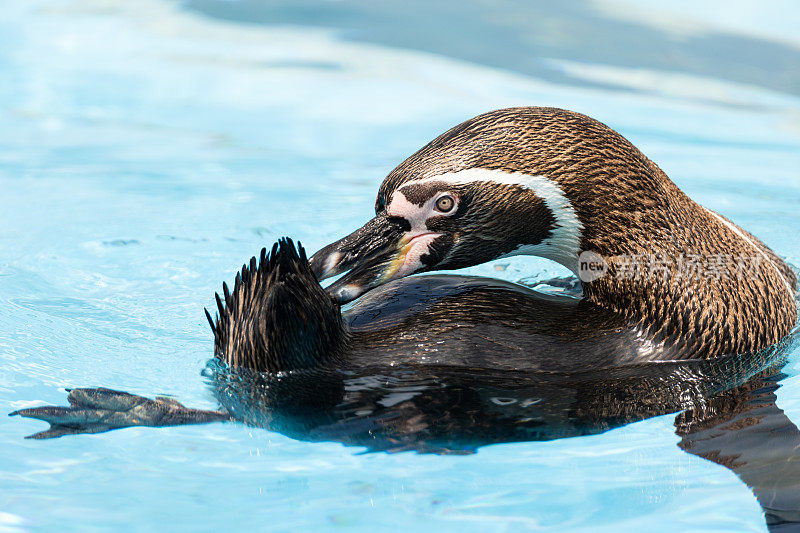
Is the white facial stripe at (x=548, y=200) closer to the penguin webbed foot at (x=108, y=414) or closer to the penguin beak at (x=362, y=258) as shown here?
the penguin beak at (x=362, y=258)

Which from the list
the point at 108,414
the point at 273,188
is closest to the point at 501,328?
the point at 108,414

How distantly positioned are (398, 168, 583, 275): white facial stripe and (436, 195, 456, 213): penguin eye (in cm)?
6

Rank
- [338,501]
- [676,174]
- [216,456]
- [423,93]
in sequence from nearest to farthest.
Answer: [338,501]
[216,456]
[676,174]
[423,93]

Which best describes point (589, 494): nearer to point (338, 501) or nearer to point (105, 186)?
point (338, 501)

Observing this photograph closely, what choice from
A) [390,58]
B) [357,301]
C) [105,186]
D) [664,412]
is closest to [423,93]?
[390,58]

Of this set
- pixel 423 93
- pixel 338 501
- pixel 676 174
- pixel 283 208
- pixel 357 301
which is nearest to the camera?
pixel 338 501

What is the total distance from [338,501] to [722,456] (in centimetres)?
121

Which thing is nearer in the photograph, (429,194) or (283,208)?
(429,194)

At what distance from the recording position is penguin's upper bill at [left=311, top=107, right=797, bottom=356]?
322 cm

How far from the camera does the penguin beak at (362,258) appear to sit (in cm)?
326

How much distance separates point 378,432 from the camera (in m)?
3.01

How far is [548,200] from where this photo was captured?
128 inches

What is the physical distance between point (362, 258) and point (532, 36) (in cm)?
580

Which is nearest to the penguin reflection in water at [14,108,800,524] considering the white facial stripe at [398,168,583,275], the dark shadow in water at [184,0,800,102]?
the white facial stripe at [398,168,583,275]
